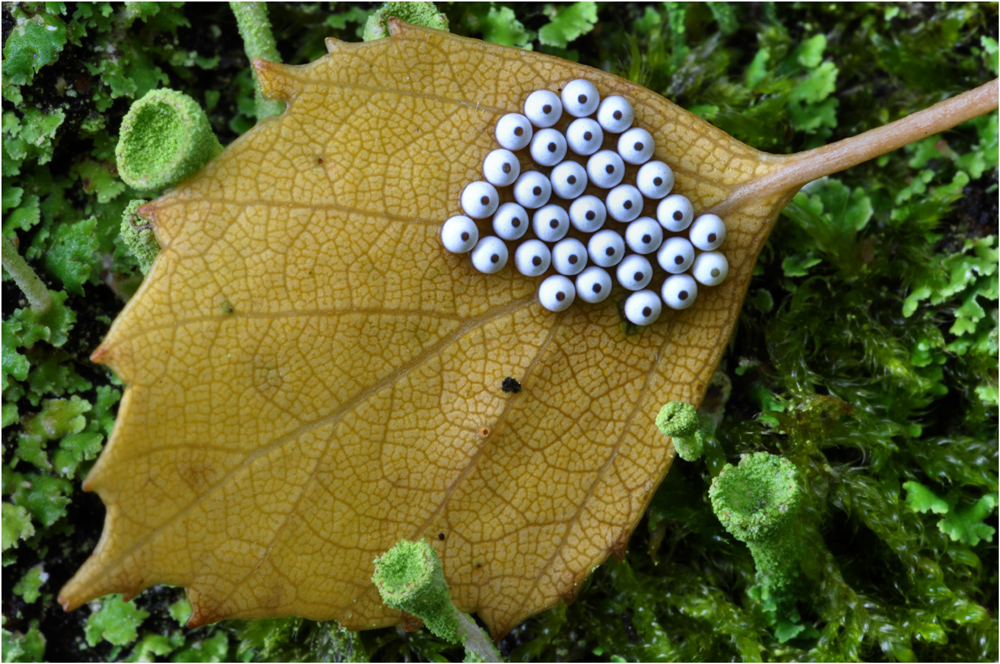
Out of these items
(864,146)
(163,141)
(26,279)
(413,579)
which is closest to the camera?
(413,579)

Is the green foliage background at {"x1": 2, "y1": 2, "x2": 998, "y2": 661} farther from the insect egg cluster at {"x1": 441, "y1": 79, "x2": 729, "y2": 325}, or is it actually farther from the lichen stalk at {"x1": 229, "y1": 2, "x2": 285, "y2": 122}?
the insect egg cluster at {"x1": 441, "y1": 79, "x2": 729, "y2": 325}

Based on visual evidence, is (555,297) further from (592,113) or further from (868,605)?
(868,605)

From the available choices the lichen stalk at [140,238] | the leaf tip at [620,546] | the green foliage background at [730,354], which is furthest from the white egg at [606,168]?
the lichen stalk at [140,238]

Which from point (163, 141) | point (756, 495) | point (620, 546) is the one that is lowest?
point (620, 546)

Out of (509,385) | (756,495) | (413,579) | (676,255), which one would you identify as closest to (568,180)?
(676,255)

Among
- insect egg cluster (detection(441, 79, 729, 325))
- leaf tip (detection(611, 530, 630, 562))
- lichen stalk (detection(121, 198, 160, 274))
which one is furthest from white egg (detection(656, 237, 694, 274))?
lichen stalk (detection(121, 198, 160, 274))

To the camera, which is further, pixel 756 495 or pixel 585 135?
pixel 585 135

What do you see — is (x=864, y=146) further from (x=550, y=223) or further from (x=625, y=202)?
(x=550, y=223)
